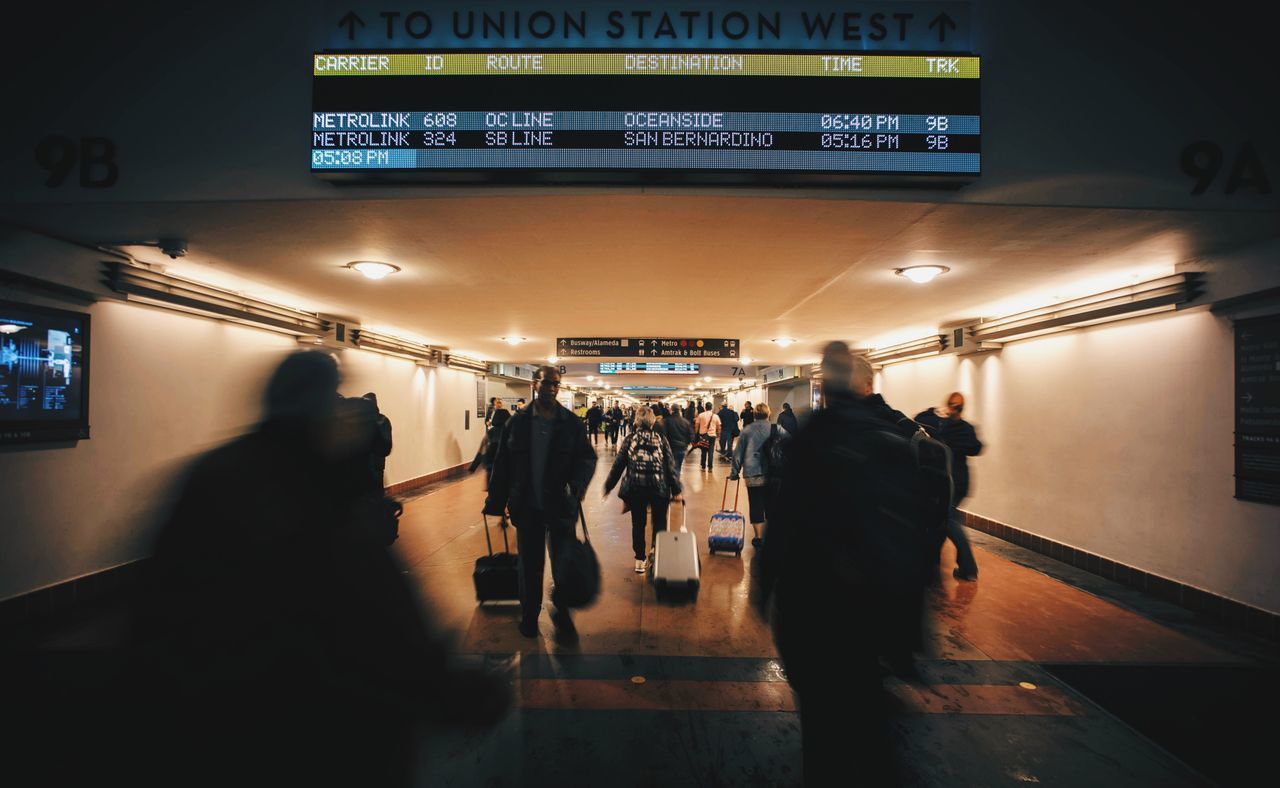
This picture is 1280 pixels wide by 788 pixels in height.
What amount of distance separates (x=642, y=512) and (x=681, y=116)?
3957 millimetres

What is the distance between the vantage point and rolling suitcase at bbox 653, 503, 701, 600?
16.8 feet

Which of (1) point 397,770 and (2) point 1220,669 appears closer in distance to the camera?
(1) point 397,770

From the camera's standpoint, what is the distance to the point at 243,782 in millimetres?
1460

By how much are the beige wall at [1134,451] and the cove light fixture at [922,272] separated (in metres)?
2.43

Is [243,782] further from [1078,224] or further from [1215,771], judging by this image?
[1078,224]

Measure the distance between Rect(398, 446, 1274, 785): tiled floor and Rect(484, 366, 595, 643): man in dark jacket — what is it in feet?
→ 2.52

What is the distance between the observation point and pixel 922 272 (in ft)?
18.2

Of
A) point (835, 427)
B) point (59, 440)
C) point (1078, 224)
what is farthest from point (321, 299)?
point (1078, 224)

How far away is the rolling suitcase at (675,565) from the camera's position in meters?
5.11

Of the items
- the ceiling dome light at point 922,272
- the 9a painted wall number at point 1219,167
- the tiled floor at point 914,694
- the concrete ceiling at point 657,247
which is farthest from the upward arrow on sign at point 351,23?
the 9a painted wall number at point 1219,167

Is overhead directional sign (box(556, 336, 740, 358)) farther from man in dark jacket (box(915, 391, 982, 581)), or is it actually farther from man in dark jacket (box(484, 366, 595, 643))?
man in dark jacket (box(484, 366, 595, 643))

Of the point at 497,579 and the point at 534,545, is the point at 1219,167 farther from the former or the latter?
the point at 497,579

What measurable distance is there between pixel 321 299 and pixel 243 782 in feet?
24.3

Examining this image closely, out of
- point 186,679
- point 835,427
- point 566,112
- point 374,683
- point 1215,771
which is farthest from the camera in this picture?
point 566,112
